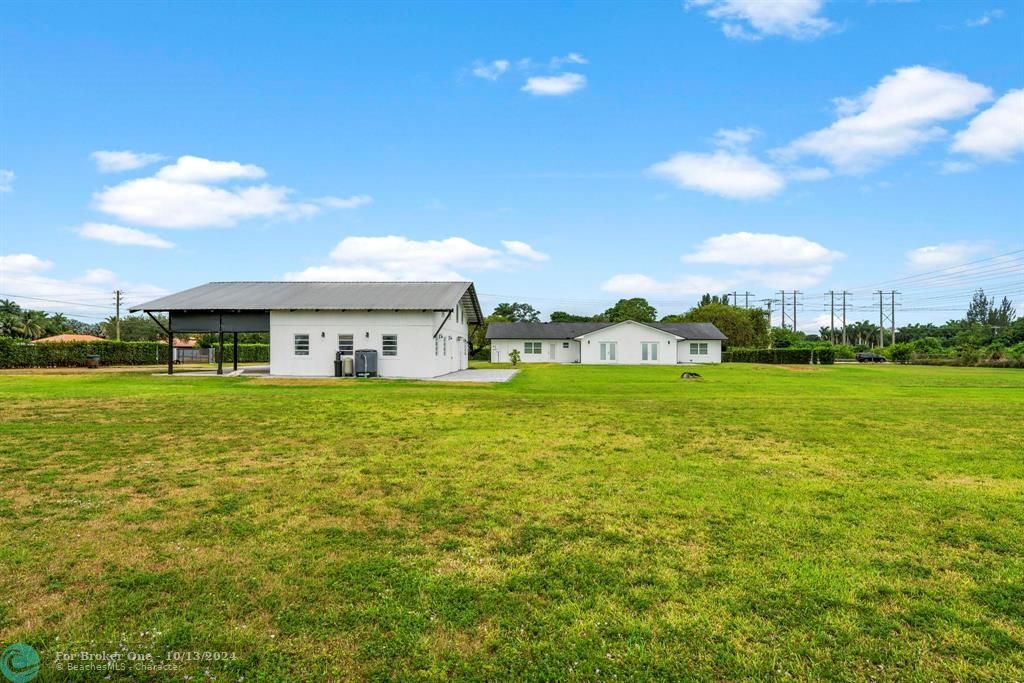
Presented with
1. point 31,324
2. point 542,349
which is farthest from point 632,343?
point 31,324

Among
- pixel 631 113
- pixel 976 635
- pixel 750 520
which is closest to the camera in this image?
pixel 976 635

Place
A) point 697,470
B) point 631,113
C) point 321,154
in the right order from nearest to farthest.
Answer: point 697,470, point 631,113, point 321,154

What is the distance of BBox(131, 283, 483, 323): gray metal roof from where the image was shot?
2680 centimetres

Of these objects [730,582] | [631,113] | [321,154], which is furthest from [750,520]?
[321,154]

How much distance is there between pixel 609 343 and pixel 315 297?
30.9m

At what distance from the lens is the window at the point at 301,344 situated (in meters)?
27.4

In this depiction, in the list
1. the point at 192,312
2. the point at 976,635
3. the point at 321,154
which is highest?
the point at 321,154

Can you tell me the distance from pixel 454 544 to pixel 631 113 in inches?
944

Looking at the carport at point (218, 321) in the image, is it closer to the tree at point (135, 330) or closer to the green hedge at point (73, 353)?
the green hedge at point (73, 353)

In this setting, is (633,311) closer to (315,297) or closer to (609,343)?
(609,343)

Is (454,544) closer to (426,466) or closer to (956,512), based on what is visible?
(426,466)

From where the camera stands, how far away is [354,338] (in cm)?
2725

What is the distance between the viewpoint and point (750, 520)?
504 cm

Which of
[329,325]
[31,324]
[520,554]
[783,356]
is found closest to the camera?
[520,554]
